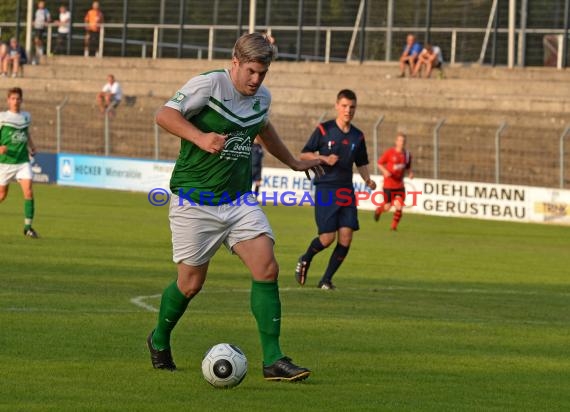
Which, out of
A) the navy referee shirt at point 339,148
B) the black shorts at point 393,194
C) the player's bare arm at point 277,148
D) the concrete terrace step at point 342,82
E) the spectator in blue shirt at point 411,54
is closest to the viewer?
the player's bare arm at point 277,148

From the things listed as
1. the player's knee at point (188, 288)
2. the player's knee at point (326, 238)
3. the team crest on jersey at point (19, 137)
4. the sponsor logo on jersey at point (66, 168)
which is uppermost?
the sponsor logo on jersey at point (66, 168)

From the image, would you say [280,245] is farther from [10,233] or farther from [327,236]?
[327,236]

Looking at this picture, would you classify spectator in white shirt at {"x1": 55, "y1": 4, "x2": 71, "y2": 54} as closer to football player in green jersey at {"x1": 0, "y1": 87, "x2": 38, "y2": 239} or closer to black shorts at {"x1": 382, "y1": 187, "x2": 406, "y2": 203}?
black shorts at {"x1": 382, "y1": 187, "x2": 406, "y2": 203}

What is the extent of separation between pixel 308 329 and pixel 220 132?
10.7 ft

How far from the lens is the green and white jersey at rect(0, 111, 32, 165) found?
72.2 ft

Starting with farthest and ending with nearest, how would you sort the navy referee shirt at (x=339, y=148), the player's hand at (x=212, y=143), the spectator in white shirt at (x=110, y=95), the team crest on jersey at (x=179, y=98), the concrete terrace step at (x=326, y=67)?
1. the spectator in white shirt at (x=110, y=95)
2. the concrete terrace step at (x=326, y=67)
3. the navy referee shirt at (x=339, y=148)
4. the team crest on jersey at (x=179, y=98)
5. the player's hand at (x=212, y=143)

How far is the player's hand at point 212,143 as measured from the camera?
8.51 meters

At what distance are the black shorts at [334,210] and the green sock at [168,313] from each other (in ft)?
21.7

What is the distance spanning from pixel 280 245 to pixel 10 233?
4373 mm

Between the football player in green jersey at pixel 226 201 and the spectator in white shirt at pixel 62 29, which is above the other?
the spectator in white shirt at pixel 62 29

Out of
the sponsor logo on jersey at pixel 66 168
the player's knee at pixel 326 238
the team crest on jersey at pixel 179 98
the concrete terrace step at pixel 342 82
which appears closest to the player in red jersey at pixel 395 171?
the concrete terrace step at pixel 342 82

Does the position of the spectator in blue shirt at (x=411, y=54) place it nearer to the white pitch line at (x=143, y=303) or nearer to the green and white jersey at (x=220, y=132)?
the white pitch line at (x=143, y=303)

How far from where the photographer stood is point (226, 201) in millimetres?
9148

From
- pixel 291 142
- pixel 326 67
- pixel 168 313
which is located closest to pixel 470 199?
pixel 291 142
